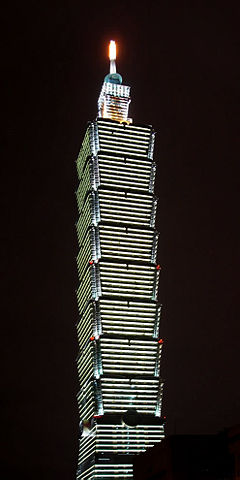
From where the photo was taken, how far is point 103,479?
199500 millimetres
